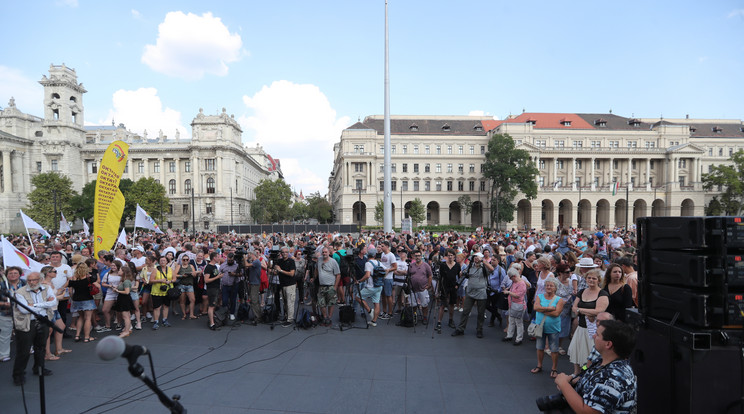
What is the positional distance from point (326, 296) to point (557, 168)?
61.6 meters

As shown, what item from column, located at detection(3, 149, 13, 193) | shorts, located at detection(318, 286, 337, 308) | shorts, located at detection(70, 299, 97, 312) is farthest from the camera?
column, located at detection(3, 149, 13, 193)

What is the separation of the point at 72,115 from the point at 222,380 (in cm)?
8686

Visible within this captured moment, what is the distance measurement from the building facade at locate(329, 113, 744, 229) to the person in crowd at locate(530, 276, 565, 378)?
169 ft

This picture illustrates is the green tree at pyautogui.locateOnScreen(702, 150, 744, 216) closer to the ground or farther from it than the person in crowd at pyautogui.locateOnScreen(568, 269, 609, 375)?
farther from it

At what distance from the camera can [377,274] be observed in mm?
8953

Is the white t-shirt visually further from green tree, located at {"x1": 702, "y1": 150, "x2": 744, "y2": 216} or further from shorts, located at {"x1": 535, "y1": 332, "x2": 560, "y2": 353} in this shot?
A: green tree, located at {"x1": 702, "y1": 150, "x2": 744, "y2": 216}

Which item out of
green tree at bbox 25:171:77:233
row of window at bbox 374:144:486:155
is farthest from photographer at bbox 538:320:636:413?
green tree at bbox 25:171:77:233

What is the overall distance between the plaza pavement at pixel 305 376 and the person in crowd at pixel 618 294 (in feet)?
5.38

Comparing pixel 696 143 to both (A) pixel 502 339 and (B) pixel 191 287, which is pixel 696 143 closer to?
(A) pixel 502 339

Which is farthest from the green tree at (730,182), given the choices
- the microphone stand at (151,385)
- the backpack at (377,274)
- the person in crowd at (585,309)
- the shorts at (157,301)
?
the microphone stand at (151,385)

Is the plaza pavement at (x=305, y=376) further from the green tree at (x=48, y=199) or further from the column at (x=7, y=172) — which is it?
the column at (x=7, y=172)

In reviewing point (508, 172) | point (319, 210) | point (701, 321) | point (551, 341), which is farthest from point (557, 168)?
point (701, 321)

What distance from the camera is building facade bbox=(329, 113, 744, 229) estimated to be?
57031 mm

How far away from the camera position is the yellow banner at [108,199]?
33.1 feet
